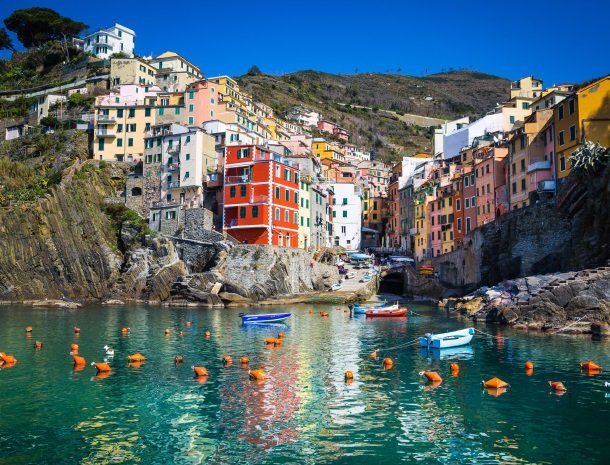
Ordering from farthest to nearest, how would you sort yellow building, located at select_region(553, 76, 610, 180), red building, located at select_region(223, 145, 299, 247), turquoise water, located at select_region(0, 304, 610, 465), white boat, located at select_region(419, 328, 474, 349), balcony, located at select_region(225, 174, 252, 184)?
balcony, located at select_region(225, 174, 252, 184)
red building, located at select_region(223, 145, 299, 247)
yellow building, located at select_region(553, 76, 610, 180)
white boat, located at select_region(419, 328, 474, 349)
turquoise water, located at select_region(0, 304, 610, 465)

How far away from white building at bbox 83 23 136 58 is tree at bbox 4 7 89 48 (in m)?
8.55

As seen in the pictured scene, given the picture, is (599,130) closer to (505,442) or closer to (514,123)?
(514,123)

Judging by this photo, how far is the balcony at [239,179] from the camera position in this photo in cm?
7769

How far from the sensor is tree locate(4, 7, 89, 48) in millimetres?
137875

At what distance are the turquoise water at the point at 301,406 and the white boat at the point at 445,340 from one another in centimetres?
109

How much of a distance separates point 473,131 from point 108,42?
3381 inches

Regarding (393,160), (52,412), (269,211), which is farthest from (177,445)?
(393,160)

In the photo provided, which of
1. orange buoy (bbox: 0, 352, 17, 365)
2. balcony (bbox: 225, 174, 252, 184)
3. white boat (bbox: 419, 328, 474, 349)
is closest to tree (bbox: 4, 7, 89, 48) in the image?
balcony (bbox: 225, 174, 252, 184)

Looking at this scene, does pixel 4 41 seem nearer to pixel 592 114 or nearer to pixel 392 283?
pixel 392 283

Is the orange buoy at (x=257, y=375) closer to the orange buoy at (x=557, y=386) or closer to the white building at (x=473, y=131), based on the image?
the orange buoy at (x=557, y=386)

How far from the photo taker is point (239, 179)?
7856cm

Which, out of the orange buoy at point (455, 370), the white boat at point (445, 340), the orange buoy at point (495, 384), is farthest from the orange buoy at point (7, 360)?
the orange buoy at point (495, 384)

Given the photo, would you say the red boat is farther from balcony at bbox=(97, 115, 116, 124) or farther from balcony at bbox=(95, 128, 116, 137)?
balcony at bbox=(97, 115, 116, 124)

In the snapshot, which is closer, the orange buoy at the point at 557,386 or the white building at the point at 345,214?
the orange buoy at the point at 557,386
